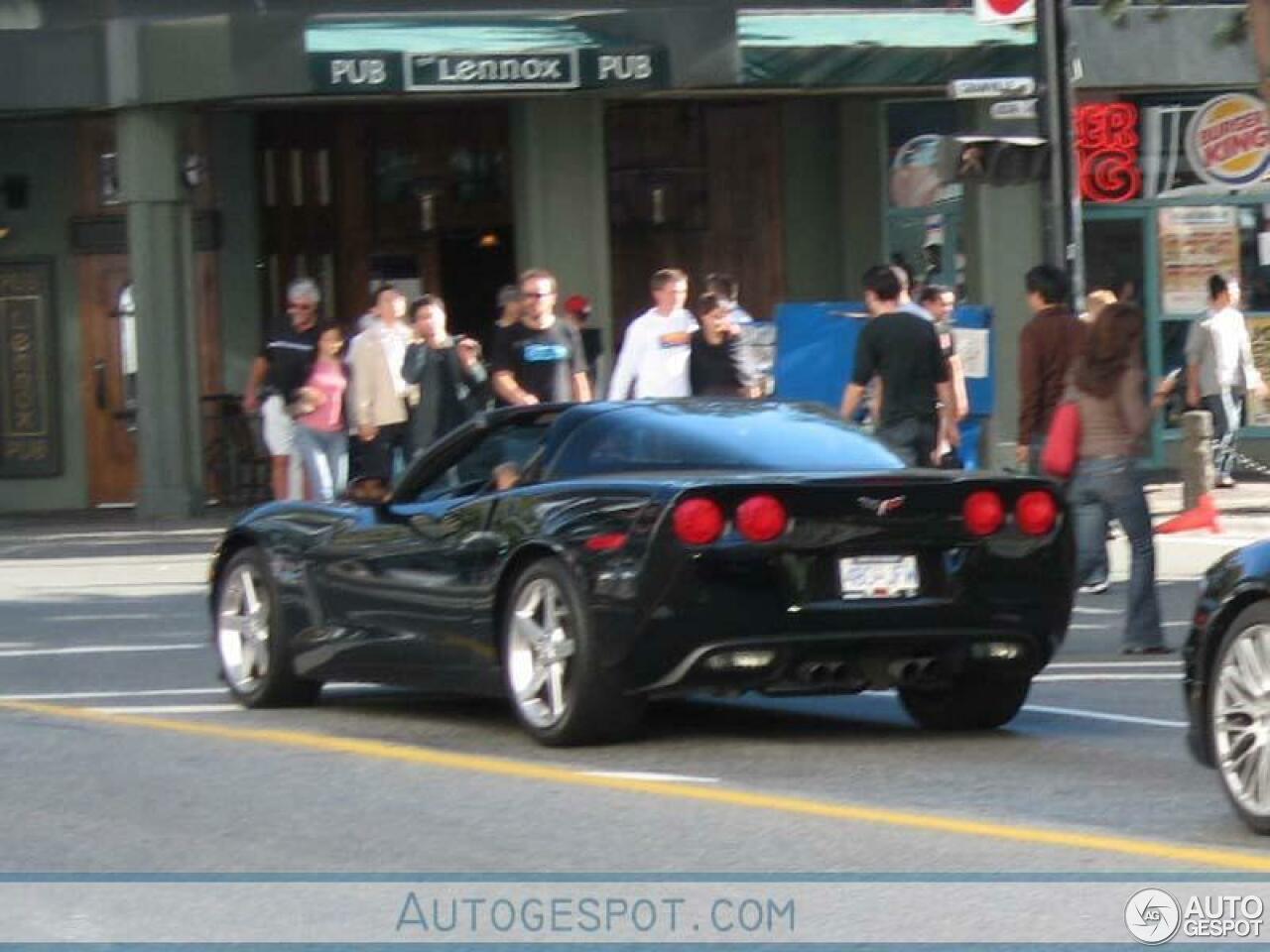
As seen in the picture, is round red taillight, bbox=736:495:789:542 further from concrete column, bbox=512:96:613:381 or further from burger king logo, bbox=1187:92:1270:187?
burger king logo, bbox=1187:92:1270:187

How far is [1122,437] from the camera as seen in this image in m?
13.9

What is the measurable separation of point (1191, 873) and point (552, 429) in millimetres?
4084

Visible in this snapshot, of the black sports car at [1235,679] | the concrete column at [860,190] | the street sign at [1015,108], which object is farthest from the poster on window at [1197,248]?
the black sports car at [1235,679]

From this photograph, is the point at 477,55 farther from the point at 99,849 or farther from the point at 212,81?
the point at 99,849

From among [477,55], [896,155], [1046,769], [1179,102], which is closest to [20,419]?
[477,55]

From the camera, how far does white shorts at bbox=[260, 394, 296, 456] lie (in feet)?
70.2

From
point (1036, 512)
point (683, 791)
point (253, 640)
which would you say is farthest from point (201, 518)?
point (683, 791)

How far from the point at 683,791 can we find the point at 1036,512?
1.92 meters

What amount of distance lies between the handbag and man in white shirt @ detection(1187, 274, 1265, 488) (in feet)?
34.8

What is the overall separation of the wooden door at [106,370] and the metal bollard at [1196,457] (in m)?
10.5

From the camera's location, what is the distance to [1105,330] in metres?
14.0

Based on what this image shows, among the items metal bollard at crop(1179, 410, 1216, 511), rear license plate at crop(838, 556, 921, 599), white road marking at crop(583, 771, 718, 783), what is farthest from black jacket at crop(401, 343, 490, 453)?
white road marking at crop(583, 771, 718, 783)

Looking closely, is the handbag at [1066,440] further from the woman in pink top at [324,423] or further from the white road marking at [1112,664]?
the woman in pink top at [324,423]

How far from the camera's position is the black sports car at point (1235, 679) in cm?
834
